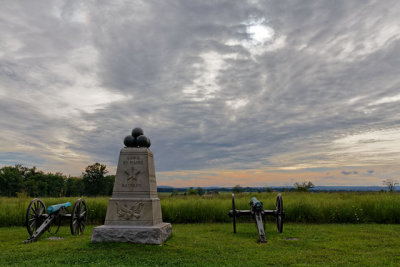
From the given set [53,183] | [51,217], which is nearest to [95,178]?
[53,183]

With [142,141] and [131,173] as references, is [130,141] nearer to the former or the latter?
[142,141]

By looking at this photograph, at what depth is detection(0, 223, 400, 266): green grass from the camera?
21.1ft

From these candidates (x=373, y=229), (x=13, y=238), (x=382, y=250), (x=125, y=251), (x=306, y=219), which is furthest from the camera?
(x=306, y=219)

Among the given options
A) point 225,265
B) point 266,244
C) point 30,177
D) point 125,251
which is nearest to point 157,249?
point 125,251

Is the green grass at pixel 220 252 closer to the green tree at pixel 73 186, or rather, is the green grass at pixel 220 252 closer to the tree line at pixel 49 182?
the tree line at pixel 49 182

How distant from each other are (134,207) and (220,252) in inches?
101

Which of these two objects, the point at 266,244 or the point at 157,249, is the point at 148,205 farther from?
the point at 266,244

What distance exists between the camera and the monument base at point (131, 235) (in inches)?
302

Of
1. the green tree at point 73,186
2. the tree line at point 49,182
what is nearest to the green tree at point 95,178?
the tree line at point 49,182

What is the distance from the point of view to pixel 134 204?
26.9 ft

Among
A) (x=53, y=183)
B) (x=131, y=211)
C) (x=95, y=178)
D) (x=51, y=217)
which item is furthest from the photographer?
(x=53, y=183)

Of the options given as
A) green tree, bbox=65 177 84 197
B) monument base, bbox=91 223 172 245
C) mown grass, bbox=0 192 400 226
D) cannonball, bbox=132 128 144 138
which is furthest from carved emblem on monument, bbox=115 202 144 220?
green tree, bbox=65 177 84 197

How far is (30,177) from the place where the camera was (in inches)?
2117

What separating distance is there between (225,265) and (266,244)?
2542 mm
